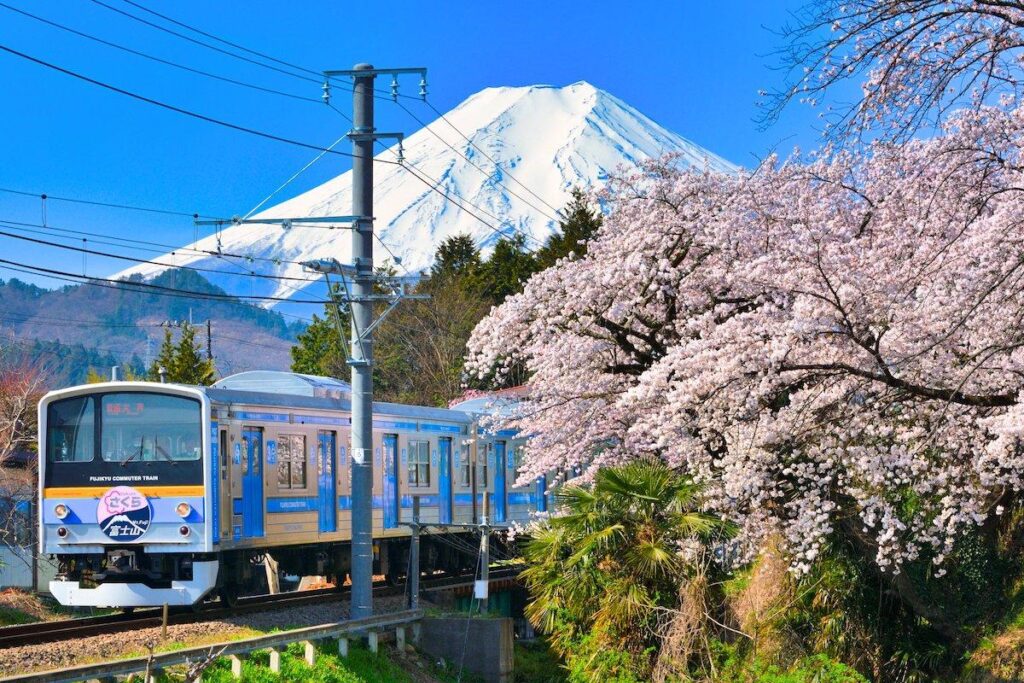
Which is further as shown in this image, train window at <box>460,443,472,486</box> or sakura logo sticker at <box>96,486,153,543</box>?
train window at <box>460,443,472,486</box>

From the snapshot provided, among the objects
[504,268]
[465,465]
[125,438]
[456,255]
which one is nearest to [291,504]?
[125,438]

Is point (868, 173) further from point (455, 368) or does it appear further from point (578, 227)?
point (578, 227)

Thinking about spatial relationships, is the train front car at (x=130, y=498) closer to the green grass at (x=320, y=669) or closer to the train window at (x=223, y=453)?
the train window at (x=223, y=453)

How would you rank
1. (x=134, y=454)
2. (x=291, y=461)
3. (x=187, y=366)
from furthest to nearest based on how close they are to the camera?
(x=187, y=366), (x=291, y=461), (x=134, y=454)

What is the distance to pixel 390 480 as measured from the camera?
68.2 feet

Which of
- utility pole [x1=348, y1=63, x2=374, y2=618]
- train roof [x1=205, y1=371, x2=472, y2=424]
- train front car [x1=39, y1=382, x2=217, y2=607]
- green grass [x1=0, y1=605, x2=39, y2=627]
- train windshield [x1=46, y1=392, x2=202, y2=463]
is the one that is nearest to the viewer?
train front car [x1=39, y1=382, x2=217, y2=607]

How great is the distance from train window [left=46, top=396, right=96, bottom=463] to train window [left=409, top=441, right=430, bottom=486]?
6174mm

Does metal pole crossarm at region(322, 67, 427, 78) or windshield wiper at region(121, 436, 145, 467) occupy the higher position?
metal pole crossarm at region(322, 67, 427, 78)

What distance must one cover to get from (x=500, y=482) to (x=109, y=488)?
9894mm

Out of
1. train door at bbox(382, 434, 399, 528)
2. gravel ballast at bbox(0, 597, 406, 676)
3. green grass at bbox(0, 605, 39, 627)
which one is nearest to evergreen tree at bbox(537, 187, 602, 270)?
train door at bbox(382, 434, 399, 528)

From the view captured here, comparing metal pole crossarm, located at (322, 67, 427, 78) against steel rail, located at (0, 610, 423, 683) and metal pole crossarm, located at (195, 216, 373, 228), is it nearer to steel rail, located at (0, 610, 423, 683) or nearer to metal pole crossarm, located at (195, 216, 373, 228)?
metal pole crossarm, located at (195, 216, 373, 228)

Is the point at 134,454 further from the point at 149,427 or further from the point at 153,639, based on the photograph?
the point at 153,639

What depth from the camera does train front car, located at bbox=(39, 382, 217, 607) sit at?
52.3 ft

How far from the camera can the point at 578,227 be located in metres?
47.8
